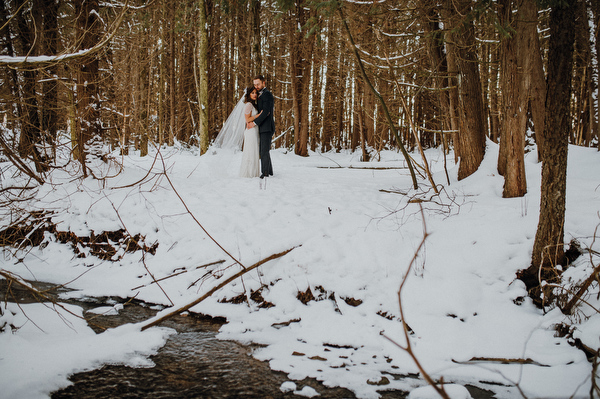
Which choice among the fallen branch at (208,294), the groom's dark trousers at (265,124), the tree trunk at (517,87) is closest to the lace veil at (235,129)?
the groom's dark trousers at (265,124)

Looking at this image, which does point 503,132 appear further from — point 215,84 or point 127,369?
point 215,84

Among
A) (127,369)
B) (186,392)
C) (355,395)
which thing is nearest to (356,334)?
(355,395)

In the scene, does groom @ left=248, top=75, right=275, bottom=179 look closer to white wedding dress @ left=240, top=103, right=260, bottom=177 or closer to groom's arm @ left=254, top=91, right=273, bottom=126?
groom's arm @ left=254, top=91, right=273, bottom=126

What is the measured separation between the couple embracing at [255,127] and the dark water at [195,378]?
4549 millimetres

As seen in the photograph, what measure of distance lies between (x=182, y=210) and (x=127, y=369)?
10.5ft

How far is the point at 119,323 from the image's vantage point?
147 inches

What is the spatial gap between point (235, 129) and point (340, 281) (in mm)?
5083

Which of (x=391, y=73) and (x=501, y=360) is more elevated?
(x=391, y=73)

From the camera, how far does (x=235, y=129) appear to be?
8023mm

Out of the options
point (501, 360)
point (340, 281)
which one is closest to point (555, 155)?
point (501, 360)

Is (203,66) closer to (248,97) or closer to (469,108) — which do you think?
(248,97)

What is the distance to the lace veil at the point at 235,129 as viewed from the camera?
7863mm

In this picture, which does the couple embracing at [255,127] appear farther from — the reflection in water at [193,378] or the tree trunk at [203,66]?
the reflection in water at [193,378]

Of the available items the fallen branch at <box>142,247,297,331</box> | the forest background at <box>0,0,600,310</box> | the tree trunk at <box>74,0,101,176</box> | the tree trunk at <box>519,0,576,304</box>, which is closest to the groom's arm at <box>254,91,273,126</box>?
the forest background at <box>0,0,600,310</box>
